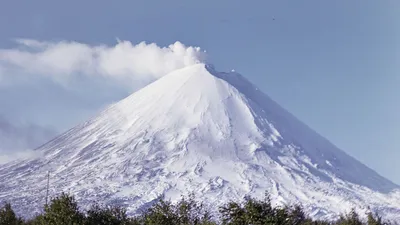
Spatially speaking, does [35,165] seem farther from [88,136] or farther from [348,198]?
[348,198]

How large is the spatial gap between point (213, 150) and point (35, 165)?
158 feet

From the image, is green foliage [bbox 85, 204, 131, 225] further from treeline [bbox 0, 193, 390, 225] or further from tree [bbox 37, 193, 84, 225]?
tree [bbox 37, 193, 84, 225]

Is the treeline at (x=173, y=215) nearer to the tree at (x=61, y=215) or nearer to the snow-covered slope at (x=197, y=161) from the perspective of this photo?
the tree at (x=61, y=215)

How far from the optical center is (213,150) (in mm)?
164375

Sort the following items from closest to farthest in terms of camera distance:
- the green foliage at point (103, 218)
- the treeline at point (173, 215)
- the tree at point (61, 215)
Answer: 1. the treeline at point (173, 215)
2. the tree at point (61, 215)
3. the green foliage at point (103, 218)

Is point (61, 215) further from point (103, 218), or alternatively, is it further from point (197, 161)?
point (197, 161)

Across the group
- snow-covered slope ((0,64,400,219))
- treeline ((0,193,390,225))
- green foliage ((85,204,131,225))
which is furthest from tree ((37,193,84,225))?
snow-covered slope ((0,64,400,219))

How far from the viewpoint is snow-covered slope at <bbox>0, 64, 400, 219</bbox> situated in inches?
5605

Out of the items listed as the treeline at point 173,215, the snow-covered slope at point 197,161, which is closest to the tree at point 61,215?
the treeline at point 173,215

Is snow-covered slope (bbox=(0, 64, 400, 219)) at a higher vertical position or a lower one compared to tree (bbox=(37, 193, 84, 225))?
higher

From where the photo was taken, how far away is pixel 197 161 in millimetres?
157750

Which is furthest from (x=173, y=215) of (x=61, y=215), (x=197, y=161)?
Result: (x=197, y=161)

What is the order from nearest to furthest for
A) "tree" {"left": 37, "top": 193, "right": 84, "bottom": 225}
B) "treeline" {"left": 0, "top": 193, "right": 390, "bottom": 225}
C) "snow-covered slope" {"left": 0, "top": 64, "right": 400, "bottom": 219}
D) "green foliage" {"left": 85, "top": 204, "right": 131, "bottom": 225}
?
"treeline" {"left": 0, "top": 193, "right": 390, "bottom": 225}, "tree" {"left": 37, "top": 193, "right": 84, "bottom": 225}, "green foliage" {"left": 85, "top": 204, "right": 131, "bottom": 225}, "snow-covered slope" {"left": 0, "top": 64, "right": 400, "bottom": 219}

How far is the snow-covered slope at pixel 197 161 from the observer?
142375 mm
